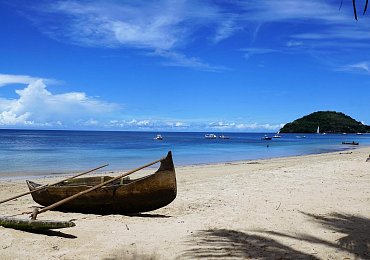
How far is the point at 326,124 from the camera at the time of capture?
16062 cm

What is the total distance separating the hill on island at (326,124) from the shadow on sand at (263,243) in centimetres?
→ 15948

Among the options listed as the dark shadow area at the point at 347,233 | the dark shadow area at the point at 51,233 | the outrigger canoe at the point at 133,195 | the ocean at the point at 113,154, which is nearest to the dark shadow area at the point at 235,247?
the dark shadow area at the point at 347,233

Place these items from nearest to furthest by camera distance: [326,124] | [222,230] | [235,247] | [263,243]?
[235,247]
[263,243]
[222,230]
[326,124]

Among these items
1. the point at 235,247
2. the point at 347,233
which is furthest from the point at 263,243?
the point at 347,233

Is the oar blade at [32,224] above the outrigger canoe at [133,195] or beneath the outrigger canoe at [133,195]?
beneath

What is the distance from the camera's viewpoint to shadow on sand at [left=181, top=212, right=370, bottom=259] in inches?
201

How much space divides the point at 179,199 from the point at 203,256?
4.26 meters

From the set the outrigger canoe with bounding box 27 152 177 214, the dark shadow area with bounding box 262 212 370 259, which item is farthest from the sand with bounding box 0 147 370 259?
the outrigger canoe with bounding box 27 152 177 214

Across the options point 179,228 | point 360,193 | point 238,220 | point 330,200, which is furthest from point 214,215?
point 360,193

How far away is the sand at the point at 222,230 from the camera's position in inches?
207

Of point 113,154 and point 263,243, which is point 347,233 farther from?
point 113,154

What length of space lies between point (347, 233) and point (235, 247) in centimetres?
196

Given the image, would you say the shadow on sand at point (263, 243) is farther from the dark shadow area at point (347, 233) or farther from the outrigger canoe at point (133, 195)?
the outrigger canoe at point (133, 195)

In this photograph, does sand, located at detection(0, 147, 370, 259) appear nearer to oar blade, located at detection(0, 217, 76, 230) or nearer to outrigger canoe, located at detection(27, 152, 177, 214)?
oar blade, located at detection(0, 217, 76, 230)
